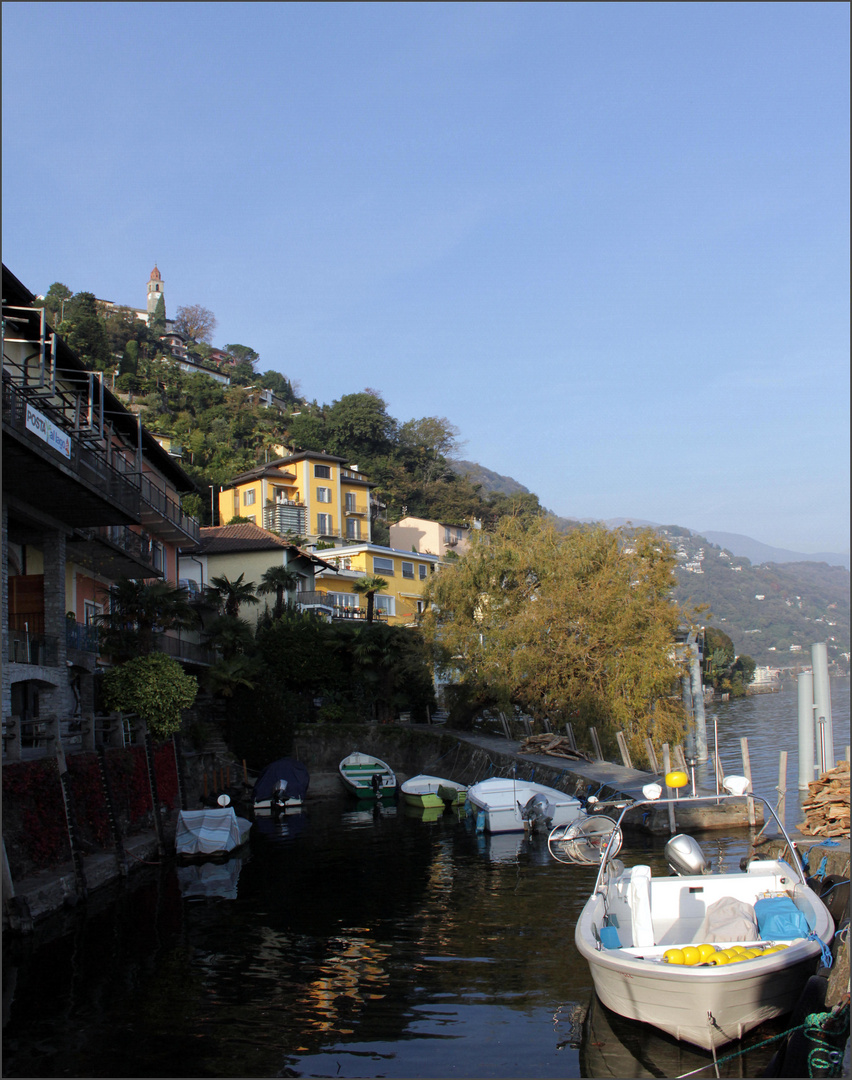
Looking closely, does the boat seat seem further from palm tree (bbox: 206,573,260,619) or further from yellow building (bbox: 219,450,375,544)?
yellow building (bbox: 219,450,375,544)

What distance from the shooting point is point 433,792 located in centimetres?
3934

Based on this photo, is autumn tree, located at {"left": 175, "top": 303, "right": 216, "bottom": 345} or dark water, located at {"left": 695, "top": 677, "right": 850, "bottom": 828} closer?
dark water, located at {"left": 695, "top": 677, "right": 850, "bottom": 828}

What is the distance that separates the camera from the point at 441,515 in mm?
102438

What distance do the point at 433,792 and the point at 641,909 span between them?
88.8 ft

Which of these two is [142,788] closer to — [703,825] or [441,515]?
[703,825]

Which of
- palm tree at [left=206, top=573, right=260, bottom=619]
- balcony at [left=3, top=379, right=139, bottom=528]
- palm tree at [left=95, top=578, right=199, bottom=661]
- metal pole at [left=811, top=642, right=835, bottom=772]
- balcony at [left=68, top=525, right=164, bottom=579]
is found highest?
balcony at [left=3, top=379, right=139, bottom=528]

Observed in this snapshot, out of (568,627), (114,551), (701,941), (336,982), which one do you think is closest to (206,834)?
(114,551)

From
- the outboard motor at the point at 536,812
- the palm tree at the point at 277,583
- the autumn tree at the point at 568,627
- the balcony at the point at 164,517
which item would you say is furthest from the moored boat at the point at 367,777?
the outboard motor at the point at 536,812

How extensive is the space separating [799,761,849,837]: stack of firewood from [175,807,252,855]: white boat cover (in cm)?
1619

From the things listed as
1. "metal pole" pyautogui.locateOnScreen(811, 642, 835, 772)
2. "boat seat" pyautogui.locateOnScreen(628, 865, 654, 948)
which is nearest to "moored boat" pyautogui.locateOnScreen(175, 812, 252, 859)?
"boat seat" pyautogui.locateOnScreen(628, 865, 654, 948)

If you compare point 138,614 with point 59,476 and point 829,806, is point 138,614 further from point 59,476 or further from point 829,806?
point 829,806

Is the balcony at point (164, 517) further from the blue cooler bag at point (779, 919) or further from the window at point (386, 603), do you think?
the blue cooler bag at point (779, 919)

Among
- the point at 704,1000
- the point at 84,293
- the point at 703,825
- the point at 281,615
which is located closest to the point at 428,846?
the point at 703,825

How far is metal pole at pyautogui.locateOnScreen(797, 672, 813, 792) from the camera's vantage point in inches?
1007
